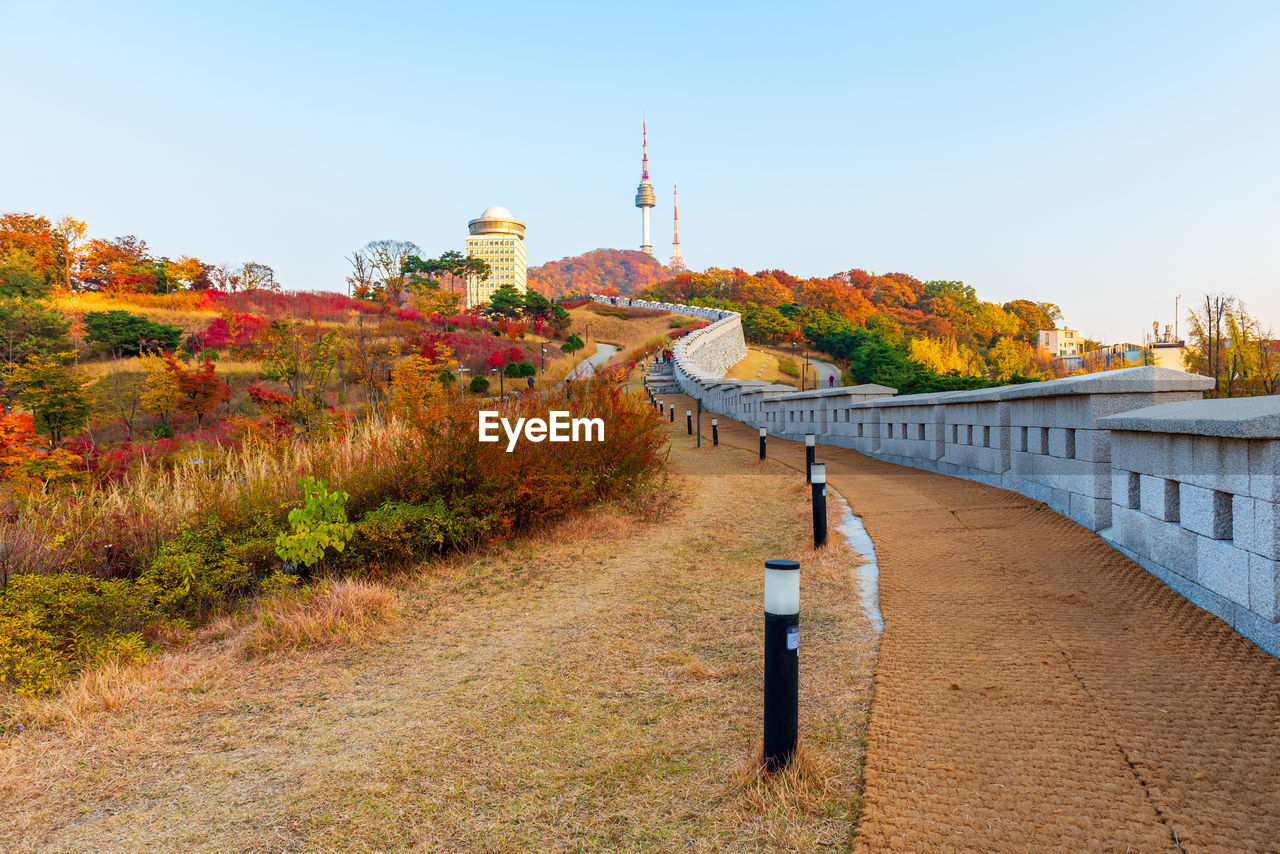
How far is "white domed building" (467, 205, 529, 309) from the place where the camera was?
15788 centimetres

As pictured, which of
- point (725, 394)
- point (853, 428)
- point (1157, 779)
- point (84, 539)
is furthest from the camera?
point (725, 394)

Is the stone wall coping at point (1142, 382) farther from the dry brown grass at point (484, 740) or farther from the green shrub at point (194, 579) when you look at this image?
the green shrub at point (194, 579)

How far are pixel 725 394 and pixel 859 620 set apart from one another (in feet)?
74.0

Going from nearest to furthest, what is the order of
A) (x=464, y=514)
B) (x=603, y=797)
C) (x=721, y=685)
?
(x=603, y=797) < (x=721, y=685) < (x=464, y=514)

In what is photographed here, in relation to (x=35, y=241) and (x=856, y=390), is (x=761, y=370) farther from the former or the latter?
(x=35, y=241)

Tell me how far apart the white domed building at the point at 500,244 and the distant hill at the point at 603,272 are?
988 centimetres

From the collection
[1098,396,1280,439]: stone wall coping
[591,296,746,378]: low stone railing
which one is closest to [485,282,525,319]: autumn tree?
[591,296,746,378]: low stone railing

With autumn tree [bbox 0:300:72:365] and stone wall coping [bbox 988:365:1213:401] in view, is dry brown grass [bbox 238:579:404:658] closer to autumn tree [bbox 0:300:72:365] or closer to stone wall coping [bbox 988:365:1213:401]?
stone wall coping [bbox 988:365:1213:401]

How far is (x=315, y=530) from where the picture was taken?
247 inches

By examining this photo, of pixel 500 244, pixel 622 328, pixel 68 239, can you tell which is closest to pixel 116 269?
pixel 68 239

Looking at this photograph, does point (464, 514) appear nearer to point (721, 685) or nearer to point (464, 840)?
point (721, 685)

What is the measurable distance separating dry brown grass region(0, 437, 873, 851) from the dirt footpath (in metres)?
0.27

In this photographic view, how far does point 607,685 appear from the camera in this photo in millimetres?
4094

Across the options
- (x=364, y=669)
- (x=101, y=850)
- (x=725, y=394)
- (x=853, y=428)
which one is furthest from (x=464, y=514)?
(x=725, y=394)
